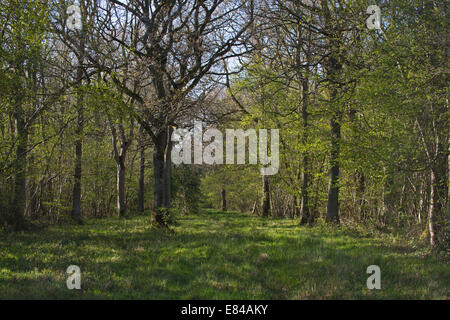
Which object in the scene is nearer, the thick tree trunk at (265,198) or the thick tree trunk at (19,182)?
the thick tree trunk at (19,182)

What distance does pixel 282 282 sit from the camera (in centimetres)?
620

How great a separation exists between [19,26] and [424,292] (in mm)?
11933

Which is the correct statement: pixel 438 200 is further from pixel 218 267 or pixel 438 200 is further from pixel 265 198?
pixel 265 198

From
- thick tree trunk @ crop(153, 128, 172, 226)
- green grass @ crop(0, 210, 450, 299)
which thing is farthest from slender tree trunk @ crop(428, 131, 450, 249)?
thick tree trunk @ crop(153, 128, 172, 226)

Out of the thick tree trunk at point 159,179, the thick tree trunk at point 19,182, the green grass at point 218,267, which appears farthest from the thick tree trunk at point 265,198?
the thick tree trunk at point 19,182

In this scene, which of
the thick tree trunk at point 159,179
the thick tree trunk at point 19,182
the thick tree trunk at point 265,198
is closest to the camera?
the thick tree trunk at point 19,182

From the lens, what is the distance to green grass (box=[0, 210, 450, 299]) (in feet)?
18.6

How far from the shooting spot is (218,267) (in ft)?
23.1

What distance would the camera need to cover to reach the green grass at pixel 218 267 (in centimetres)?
566

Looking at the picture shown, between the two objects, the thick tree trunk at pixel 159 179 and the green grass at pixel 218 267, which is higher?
the thick tree trunk at pixel 159 179

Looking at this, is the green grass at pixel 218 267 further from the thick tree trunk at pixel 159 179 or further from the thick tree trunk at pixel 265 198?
the thick tree trunk at pixel 265 198

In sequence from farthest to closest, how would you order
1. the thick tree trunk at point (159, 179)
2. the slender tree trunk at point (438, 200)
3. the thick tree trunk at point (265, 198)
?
the thick tree trunk at point (265, 198) < the thick tree trunk at point (159, 179) < the slender tree trunk at point (438, 200)
